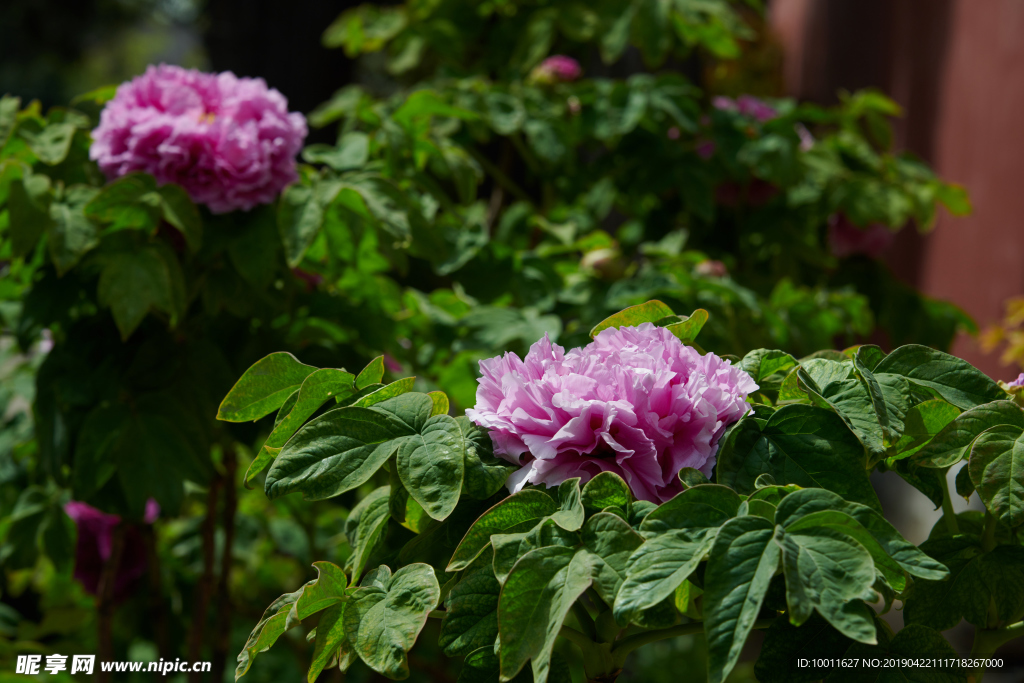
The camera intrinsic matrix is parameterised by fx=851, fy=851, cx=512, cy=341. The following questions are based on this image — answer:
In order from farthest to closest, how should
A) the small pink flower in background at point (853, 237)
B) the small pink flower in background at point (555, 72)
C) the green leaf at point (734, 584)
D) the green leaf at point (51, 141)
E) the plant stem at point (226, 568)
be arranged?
the small pink flower in background at point (853, 237)
the small pink flower in background at point (555, 72)
the plant stem at point (226, 568)
the green leaf at point (51, 141)
the green leaf at point (734, 584)

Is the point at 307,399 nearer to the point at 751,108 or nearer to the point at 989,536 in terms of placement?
the point at 989,536

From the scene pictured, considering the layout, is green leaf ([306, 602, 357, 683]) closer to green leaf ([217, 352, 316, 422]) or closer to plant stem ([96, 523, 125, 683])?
green leaf ([217, 352, 316, 422])

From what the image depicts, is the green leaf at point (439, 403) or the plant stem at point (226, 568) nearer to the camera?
the green leaf at point (439, 403)

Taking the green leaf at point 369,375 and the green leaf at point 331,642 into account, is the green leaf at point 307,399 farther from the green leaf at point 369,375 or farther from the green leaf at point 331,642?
the green leaf at point 331,642

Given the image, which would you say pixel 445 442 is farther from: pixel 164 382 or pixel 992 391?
pixel 164 382

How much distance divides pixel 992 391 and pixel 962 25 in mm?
2623

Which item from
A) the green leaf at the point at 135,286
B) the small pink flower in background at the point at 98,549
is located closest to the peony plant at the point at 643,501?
the green leaf at the point at 135,286

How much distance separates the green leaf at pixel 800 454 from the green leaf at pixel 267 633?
35cm

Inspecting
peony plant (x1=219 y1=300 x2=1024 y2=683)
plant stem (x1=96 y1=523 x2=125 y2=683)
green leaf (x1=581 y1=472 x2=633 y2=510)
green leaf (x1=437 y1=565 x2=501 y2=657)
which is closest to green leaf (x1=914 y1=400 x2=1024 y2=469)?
peony plant (x1=219 y1=300 x2=1024 y2=683)

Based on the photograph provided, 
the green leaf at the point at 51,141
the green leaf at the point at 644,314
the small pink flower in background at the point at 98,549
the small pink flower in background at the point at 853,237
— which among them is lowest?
the small pink flower in background at the point at 98,549

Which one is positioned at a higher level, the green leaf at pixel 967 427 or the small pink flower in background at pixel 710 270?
the green leaf at pixel 967 427

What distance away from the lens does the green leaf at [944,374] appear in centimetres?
70

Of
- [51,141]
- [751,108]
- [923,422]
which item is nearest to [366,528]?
[923,422]

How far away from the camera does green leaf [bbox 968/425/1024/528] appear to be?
2.00ft
